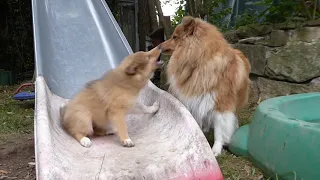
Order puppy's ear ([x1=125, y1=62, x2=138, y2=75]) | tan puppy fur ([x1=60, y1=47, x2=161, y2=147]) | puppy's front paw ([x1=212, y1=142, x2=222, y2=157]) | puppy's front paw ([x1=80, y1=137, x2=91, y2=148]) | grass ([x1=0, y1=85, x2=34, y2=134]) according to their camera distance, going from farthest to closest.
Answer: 1. grass ([x1=0, y1=85, x2=34, y2=134])
2. puppy's front paw ([x1=212, y1=142, x2=222, y2=157])
3. puppy's ear ([x1=125, y1=62, x2=138, y2=75])
4. tan puppy fur ([x1=60, y1=47, x2=161, y2=147])
5. puppy's front paw ([x1=80, y1=137, x2=91, y2=148])

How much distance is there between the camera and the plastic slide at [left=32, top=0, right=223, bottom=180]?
6.21ft

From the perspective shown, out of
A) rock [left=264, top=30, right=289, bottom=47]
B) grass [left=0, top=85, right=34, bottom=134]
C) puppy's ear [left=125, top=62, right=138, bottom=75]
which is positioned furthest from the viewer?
rock [left=264, top=30, right=289, bottom=47]

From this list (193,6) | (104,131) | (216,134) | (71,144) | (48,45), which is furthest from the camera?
(193,6)

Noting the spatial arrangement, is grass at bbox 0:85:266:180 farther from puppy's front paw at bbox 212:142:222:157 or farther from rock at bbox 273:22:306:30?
rock at bbox 273:22:306:30

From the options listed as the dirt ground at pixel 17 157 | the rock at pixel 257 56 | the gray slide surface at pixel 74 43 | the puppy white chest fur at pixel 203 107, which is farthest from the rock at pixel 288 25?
the dirt ground at pixel 17 157

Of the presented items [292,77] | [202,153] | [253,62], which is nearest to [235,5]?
[253,62]

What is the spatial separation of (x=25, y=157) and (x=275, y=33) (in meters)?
3.00

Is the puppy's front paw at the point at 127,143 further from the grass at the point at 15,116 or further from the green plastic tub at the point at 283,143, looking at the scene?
the grass at the point at 15,116

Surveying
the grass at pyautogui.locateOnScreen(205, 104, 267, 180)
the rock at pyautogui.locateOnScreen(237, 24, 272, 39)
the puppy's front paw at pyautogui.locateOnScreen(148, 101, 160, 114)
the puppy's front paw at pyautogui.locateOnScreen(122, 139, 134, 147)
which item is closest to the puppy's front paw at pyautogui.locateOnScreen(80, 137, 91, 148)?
the puppy's front paw at pyautogui.locateOnScreen(122, 139, 134, 147)

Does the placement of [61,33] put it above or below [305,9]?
below

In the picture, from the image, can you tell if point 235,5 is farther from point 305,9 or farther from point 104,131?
point 104,131

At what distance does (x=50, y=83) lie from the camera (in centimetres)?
356

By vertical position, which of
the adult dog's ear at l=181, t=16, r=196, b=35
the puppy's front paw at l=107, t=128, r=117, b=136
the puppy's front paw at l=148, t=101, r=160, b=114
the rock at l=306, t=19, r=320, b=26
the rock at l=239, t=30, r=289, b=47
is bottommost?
the puppy's front paw at l=107, t=128, r=117, b=136

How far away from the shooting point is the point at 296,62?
4.01 m
